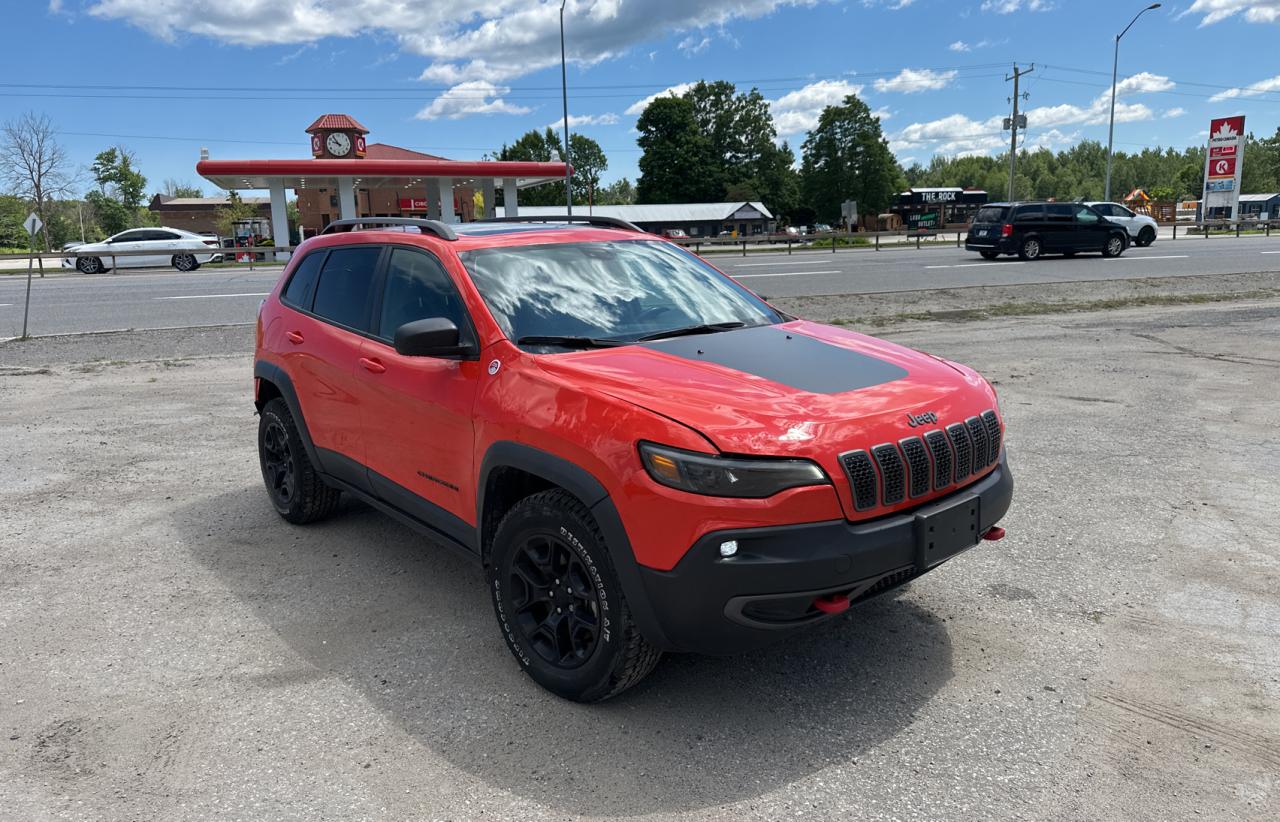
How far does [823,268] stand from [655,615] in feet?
78.3

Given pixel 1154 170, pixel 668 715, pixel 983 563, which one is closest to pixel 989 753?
pixel 668 715

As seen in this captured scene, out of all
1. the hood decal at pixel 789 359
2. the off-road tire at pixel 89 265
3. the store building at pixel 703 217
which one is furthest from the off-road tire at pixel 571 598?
the store building at pixel 703 217

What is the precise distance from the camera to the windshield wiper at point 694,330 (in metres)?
3.72

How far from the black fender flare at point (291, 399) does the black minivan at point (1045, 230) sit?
24390 mm

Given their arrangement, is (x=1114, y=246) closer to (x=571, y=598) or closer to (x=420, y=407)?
(x=420, y=407)

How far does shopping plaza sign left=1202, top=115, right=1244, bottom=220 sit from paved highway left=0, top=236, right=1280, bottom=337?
35.2m

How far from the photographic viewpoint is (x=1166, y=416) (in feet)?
24.5

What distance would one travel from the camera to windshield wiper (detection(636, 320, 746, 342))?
3725 millimetres

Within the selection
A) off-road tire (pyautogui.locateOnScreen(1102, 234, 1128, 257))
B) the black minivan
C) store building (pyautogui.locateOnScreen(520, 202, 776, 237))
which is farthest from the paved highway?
store building (pyautogui.locateOnScreen(520, 202, 776, 237))

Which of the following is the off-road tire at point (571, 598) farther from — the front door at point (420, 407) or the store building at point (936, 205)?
the store building at point (936, 205)

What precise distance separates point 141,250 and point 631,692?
3334 cm

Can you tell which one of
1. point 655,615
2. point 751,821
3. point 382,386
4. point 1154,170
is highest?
point 1154,170

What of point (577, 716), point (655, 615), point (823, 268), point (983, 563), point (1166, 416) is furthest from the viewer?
point (823, 268)

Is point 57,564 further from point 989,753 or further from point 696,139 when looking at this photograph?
point 696,139
